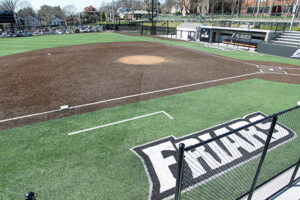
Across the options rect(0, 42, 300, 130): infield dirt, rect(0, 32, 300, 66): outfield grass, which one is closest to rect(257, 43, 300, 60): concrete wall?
rect(0, 32, 300, 66): outfield grass

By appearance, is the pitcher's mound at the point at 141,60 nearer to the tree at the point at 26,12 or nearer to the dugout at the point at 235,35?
the dugout at the point at 235,35

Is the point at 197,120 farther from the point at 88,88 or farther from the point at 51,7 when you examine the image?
the point at 51,7

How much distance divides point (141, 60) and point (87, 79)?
743cm

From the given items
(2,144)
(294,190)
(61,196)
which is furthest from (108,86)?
(294,190)

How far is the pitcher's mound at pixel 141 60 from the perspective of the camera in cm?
1842

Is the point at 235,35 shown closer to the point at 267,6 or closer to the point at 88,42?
the point at 88,42

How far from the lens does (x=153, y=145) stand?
6.38m

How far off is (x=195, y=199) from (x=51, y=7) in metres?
165

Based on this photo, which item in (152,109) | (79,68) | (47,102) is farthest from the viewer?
(79,68)

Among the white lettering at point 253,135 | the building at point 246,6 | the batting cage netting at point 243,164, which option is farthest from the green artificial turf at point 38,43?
the building at point 246,6

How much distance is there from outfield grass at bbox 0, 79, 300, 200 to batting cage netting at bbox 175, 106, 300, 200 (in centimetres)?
48

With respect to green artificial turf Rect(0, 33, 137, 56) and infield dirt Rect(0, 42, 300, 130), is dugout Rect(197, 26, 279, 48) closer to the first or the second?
infield dirt Rect(0, 42, 300, 130)

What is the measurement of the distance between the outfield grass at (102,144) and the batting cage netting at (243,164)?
48 centimetres

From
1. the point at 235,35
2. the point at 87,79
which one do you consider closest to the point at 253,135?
the point at 87,79
